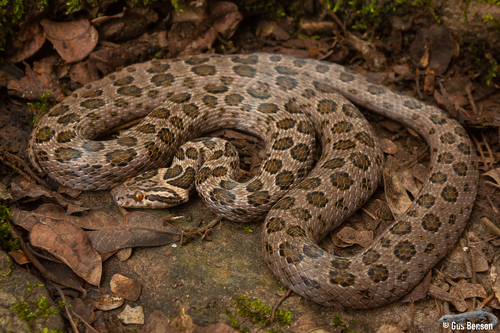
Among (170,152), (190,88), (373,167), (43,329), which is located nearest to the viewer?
(43,329)

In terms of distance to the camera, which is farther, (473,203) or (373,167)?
(373,167)

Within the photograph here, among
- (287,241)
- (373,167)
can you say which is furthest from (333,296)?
(373,167)

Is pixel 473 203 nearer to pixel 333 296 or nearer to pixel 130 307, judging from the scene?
pixel 333 296

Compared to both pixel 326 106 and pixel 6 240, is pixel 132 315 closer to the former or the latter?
pixel 6 240

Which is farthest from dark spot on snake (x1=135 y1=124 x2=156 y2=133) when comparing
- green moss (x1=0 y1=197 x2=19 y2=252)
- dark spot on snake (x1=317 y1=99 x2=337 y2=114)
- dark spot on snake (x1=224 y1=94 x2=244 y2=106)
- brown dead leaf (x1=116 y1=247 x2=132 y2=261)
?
dark spot on snake (x1=317 y1=99 x2=337 y2=114)

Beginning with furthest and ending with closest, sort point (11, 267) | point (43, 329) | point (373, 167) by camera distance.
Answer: point (373, 167) → point (11, 267) → point (43, 329)

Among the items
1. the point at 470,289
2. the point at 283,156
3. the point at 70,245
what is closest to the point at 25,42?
the point at 70,245

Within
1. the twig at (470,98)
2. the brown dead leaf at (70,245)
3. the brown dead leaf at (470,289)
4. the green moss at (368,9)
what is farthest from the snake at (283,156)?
the green moss at (368,9)
